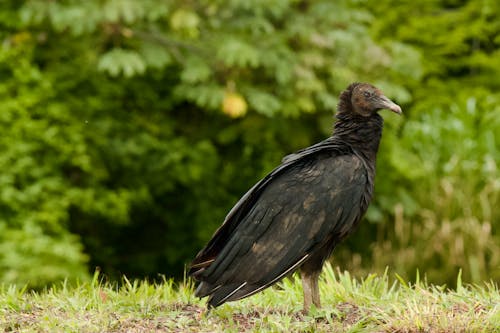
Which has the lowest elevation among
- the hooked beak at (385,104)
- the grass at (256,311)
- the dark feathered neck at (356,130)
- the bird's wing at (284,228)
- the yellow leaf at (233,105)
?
the grass at (256,311)

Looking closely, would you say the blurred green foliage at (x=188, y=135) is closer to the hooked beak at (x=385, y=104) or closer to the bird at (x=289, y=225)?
the hooked beak at (x=385, y=104)

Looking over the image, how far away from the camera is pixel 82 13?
659cm

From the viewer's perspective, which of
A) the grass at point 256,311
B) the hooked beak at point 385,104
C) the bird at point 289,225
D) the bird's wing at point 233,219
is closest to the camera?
the grass at point 256,311

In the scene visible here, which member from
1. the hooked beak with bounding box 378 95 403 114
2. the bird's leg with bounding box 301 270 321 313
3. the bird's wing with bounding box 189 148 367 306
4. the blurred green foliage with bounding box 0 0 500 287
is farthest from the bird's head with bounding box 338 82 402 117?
the blurred green foliage with bounding box 0 0 500 287

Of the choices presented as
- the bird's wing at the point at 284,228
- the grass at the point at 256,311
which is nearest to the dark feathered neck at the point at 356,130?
the bird's wing at the point at 284,228

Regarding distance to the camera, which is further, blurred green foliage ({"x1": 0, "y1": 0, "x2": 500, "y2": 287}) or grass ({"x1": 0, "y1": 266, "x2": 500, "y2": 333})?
blurred green foliage ({"x1": 0, "y1": 0, "x2": 500, "y2": 287})

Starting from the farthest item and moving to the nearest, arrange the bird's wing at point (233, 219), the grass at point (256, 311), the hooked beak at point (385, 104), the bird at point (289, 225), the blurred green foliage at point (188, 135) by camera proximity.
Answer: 1. the blurred green foliage at point (188, 135)
2. the hooked beak at point (385, 104)
3. the bird's wing at point (233, 219)
4. the bird at point (289, 225)
5. the grass at point (256, 311)

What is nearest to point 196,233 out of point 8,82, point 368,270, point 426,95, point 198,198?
point 198,198

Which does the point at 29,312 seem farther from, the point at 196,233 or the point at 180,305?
the point at 196,233

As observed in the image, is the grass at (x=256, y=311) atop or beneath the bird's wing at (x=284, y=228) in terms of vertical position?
beneath

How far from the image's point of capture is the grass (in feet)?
11.2

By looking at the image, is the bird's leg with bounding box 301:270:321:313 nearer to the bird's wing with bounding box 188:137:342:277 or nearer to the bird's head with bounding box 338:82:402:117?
the bird's wing with bounding box 188:137:342:277

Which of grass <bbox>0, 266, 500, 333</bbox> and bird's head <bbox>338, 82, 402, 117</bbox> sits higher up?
bird's head <bbox>338, 82, 402, 117</bbox>

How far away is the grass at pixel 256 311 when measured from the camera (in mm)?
3422
